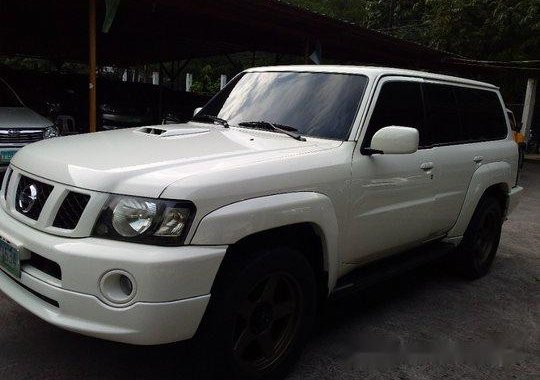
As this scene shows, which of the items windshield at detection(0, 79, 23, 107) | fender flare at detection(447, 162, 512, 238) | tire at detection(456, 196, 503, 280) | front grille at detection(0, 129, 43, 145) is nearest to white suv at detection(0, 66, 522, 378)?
fender flare at detection(447, 162, 512, 238)

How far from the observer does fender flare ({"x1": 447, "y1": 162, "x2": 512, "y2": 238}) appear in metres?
4.54

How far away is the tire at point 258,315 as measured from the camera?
8.20 feet

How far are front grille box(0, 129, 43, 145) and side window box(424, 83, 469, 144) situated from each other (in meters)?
5.46

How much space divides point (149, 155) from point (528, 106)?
22524mm

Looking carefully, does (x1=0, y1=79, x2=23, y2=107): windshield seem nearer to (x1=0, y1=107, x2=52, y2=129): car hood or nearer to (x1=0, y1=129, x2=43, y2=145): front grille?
(x1=0, y1=107, x2=52, y2=129): car hood

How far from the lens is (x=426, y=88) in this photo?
4.19m

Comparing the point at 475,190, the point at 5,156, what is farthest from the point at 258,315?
the point at 5,156

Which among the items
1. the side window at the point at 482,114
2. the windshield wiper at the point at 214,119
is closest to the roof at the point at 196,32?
the windshield wiper at the point at 214,119

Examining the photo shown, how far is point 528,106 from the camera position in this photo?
22.0 metres

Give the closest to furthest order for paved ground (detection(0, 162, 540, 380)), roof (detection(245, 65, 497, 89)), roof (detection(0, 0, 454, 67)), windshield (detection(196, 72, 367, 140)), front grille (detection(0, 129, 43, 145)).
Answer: paved ground (detection(0, 162, 540, 380))
windshield (detection(196, 72, 367, 140))
roof (detection(245, 65, 497, 89))
front grille (detection(0, 129, 43, 145))
roof (detection(0, 0, 454, 67))

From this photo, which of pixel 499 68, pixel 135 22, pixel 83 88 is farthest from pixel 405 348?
pixel 499 68

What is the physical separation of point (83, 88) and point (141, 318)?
13.0 m

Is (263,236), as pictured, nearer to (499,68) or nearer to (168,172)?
(168,172)

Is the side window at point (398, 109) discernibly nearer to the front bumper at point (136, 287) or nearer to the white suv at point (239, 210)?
the white suv at point (239, 210)
